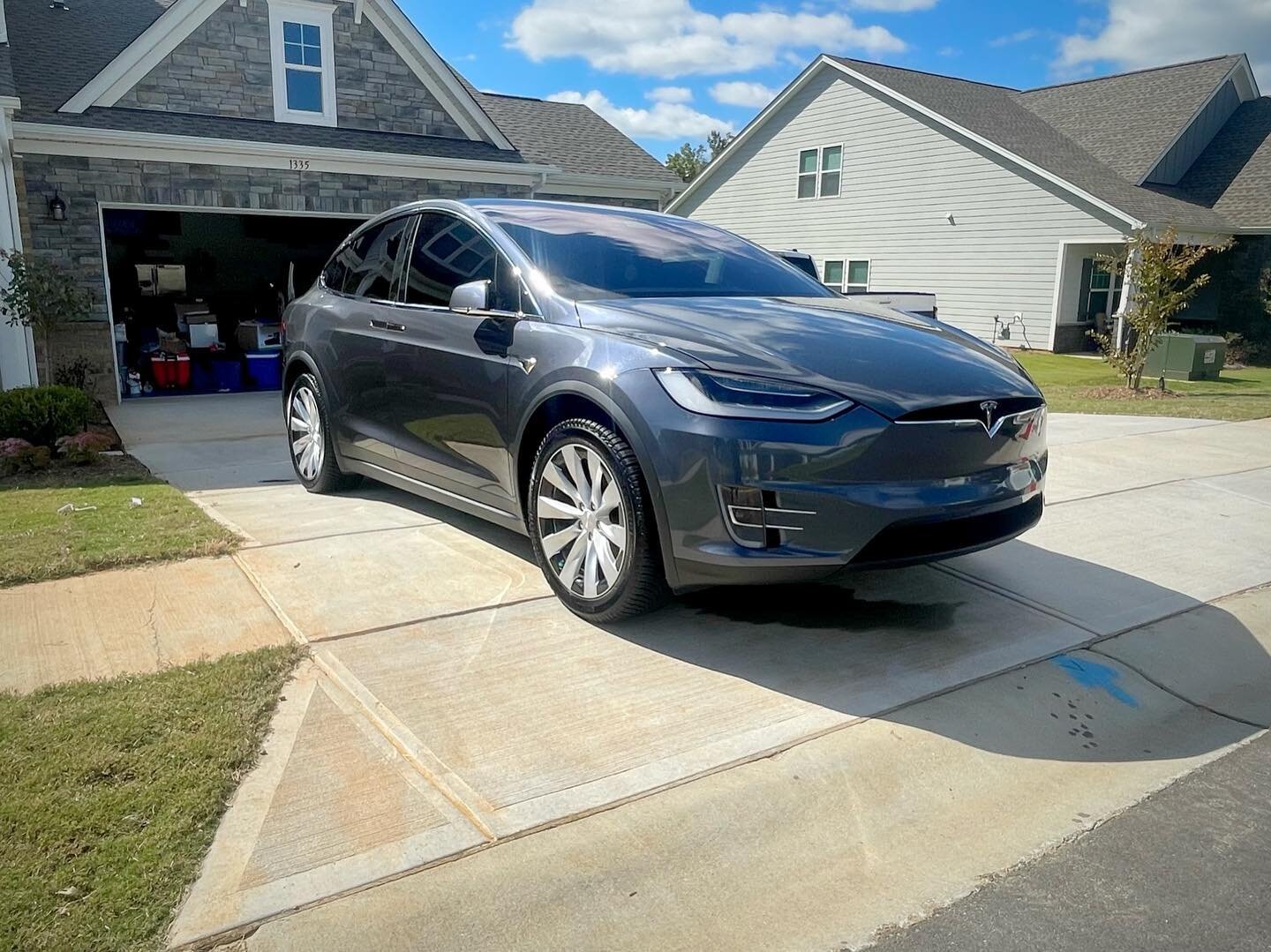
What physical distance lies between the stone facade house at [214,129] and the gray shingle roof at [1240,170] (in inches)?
543

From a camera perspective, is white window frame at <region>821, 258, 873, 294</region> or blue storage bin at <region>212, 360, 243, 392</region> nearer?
blue storage bin at <region>212, 360, 243, 392</region>

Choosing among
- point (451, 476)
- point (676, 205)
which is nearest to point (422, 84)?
point (451, 476)

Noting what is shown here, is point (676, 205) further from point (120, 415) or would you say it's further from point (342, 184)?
point (120, 415)

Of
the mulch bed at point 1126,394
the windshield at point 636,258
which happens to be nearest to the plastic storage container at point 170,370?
the windshield at point 636,258

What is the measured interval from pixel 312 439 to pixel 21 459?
2.54m

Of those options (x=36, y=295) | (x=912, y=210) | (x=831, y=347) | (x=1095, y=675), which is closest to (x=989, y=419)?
(x=831, y=347)

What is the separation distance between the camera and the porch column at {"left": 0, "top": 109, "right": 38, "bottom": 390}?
34.0 feet

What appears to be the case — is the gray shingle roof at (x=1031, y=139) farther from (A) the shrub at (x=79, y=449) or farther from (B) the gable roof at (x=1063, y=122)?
(A) the shrub at (x=79, y=449)

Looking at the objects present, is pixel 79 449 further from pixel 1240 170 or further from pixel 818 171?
pixel 1240 170

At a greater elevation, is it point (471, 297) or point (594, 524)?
point (471, 297)

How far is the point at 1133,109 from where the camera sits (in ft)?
77.4

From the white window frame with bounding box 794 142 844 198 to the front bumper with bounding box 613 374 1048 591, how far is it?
22503mm

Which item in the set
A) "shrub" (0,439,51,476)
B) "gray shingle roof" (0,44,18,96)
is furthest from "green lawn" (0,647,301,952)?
"gray shingle roof" (0,44,18,96)

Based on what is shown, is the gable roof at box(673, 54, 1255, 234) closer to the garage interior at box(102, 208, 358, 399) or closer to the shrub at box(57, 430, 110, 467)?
the garage interior at box(102, 208, 358, 399)
